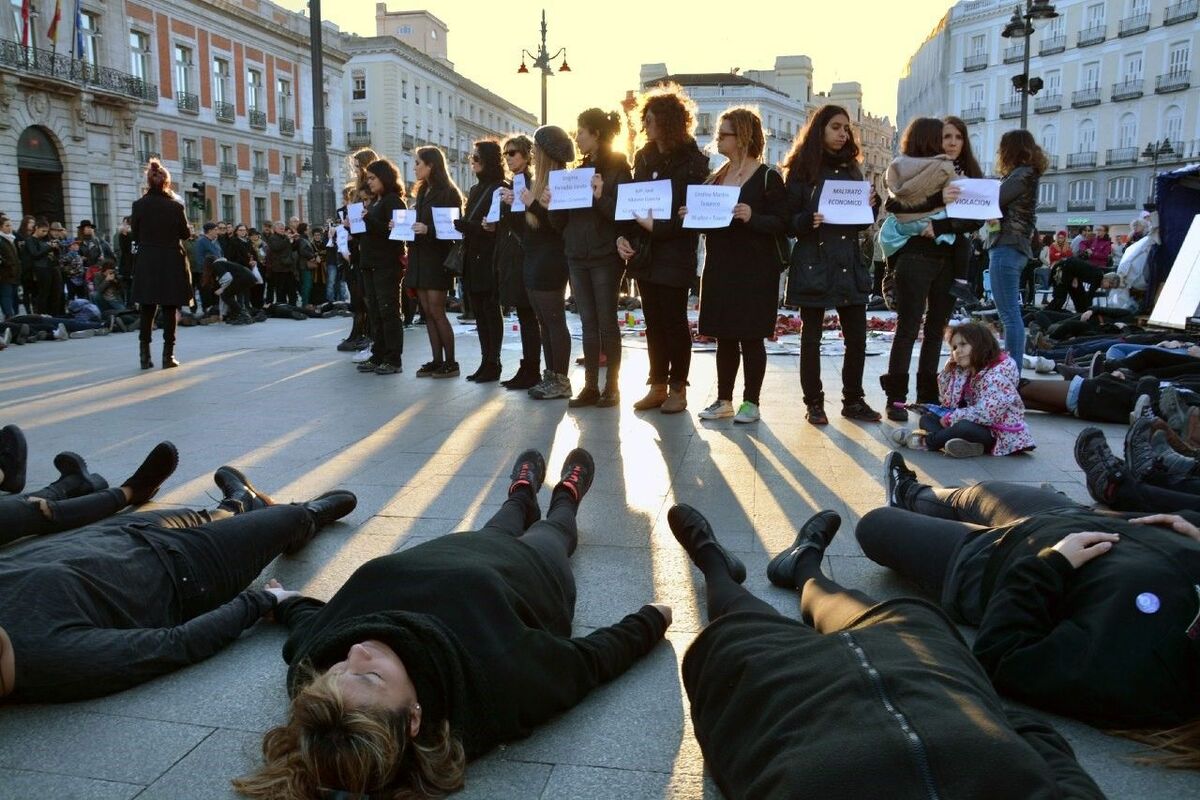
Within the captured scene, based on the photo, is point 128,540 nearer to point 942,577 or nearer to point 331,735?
point 331,735

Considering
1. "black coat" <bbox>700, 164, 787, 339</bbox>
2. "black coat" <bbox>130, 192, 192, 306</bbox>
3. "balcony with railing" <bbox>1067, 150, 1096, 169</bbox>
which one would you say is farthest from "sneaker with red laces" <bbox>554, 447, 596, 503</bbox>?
"balcony with railing" <bbox>1067, 150, 1096, 169</bbox>

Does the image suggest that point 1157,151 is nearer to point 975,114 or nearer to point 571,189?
point 975,114

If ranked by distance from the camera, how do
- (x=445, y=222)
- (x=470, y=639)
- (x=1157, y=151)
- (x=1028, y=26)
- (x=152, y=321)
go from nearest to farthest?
(x=470, y=639) → (x=445, y=222) → (x=152, y=321) → (x=1028, y=26) → (x=1157, y=151)

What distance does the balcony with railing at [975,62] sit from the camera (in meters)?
63.6

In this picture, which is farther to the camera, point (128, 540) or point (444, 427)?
point (444, 427)

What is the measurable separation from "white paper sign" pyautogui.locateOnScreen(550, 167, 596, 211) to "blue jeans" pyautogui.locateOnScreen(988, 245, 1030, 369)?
318cm

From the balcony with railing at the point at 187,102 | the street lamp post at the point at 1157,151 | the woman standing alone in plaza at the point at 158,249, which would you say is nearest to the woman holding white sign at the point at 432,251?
the woman standing alone in plaza at the point at 158,249

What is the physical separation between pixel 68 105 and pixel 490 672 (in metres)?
41.0

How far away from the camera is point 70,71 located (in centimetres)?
3600

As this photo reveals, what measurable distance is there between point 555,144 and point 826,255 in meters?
2.35

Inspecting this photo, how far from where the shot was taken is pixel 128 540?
3.28m

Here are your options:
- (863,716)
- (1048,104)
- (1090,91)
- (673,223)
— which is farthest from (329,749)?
(1048,104)

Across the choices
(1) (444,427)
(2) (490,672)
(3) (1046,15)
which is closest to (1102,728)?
(2) (490,672)

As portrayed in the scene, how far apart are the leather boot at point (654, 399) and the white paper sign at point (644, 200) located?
1359 millimetres
